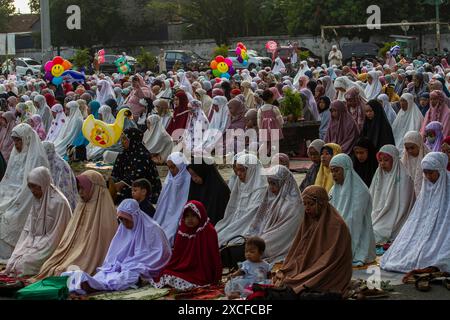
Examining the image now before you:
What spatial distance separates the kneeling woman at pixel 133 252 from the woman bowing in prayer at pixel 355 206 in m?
1.58

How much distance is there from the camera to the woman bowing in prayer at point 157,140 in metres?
15.6

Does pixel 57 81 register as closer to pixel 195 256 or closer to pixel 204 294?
pixel 195 256

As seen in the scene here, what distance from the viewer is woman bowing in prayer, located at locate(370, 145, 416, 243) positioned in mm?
9430

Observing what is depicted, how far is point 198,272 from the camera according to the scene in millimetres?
7969

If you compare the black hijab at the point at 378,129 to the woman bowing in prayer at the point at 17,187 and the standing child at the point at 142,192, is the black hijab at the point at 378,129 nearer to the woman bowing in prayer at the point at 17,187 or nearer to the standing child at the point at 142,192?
the woman bowing in prayer at the point at 17,187

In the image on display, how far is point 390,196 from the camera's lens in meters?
9.52

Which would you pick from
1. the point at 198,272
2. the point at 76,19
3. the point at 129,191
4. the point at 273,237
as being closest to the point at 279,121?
the point at 129,191

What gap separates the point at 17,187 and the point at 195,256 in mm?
3284

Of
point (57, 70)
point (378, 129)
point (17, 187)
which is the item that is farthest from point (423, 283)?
point (57, 70)

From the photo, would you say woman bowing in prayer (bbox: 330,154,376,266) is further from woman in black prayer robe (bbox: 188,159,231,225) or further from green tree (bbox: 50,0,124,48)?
green tree (bbox: 50,0,124,48)

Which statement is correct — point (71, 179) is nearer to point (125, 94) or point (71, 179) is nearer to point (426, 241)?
point (426, 241)

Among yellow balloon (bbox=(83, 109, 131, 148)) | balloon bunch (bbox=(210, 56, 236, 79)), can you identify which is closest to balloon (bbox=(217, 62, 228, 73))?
balloon bunch (bbox=(210, 56, 236, 79))

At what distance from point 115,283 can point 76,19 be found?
113 feet

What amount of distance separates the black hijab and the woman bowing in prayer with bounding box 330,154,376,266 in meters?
3.88
